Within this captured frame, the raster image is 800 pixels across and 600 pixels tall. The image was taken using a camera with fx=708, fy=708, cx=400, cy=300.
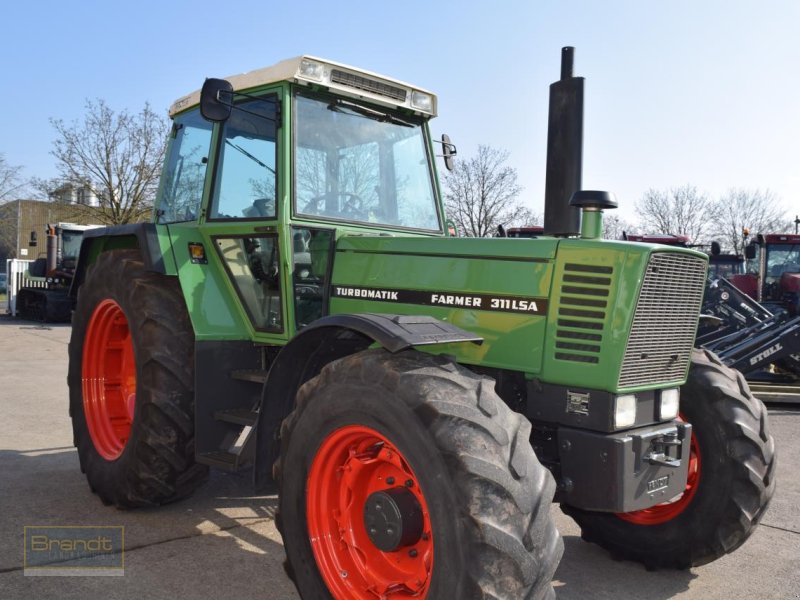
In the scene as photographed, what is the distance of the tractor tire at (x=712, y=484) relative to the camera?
3.43m

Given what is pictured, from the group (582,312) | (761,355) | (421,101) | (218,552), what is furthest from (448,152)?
(761,355)

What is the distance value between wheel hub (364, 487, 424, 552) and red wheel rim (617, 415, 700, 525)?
1.42 metres

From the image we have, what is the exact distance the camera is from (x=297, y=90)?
394 centimetres

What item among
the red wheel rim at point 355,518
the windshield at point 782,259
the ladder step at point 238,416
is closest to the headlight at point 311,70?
the ladder step at point 238,416

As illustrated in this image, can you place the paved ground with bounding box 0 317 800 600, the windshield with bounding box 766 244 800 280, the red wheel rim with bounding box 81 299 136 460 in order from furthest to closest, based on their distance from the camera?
1. the windshield with bounding box 766 244 800 280
2. the red wheel rim with bounding box 81 299 136 460
3. the paved ground with bounding box 0 317 800 600

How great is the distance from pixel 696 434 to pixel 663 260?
3.53 ft

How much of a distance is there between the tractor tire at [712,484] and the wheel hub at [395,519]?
157 cm

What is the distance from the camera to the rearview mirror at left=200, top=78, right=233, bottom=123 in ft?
12.0

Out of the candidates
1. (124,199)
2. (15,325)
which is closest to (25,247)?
(124,199)

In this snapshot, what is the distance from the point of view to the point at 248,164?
4.13 meters

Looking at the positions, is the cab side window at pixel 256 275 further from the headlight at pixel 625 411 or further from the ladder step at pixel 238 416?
the headlight at pixel 625 411

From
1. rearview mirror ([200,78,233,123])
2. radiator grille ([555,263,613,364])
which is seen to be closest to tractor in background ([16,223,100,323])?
rearview mirror ([200,78,233,123])

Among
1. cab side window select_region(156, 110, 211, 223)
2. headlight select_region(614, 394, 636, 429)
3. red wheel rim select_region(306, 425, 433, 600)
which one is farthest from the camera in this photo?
cab side window select_region(156, 110, 211, 223)

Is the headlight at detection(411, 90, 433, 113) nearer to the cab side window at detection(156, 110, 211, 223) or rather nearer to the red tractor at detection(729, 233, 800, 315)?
the cab side window at detection(156, 110, 211, 223)
